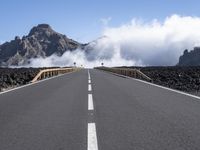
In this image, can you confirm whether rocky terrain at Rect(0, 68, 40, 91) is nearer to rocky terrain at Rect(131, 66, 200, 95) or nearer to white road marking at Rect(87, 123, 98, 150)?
rocky terrain at Rect(131, 66, 200, 95)

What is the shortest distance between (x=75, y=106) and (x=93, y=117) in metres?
2.35

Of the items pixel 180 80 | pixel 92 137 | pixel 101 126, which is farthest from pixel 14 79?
pixel 92 137

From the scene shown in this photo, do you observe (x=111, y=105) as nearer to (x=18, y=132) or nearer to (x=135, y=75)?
(x=18, y=132)

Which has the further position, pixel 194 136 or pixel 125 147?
pixel 194 136

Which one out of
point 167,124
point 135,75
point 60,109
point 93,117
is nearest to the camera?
point 167,124

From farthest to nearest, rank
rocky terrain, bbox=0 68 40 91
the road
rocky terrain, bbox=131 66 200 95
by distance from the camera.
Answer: rocky terrain, bbox=0 68 40 91 → rocky terrain, bbox=131 66 200 95 → the road

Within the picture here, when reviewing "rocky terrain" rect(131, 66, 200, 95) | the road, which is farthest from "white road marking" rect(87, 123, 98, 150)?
"rocky terrain" rect(131, 66, 200, 95)

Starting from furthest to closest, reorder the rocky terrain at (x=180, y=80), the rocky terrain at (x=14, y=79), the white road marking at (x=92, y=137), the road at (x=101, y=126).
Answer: the rocky terrain at (x=14, y=79), the rocky terrain at (x=180, y=80), the road at (x=101, y=126), the white road marking at (x=92, y=137)

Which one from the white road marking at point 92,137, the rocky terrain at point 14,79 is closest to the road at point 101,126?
the white road marking at point 92,137

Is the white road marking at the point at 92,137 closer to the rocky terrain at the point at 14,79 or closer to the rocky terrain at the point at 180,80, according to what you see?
the rocky terrain at the point at 180,80

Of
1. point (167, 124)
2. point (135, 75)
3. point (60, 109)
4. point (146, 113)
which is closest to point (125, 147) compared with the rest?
point (167, 124)

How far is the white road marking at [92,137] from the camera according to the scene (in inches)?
244

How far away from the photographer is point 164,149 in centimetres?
593

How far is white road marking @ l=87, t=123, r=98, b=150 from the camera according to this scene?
244 inches
